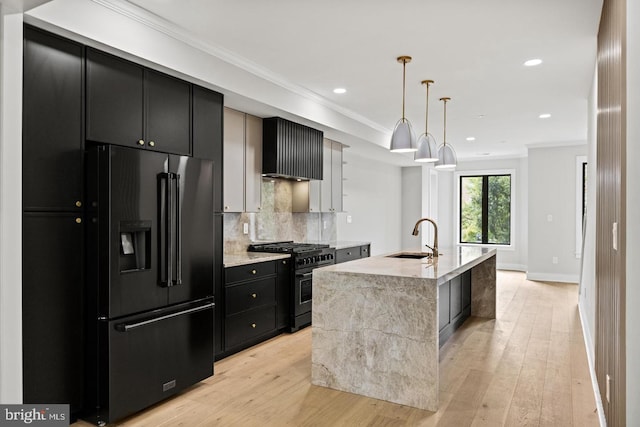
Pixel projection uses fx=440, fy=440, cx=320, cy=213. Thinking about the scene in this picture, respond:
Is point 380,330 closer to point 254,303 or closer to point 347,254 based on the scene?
point 254,303

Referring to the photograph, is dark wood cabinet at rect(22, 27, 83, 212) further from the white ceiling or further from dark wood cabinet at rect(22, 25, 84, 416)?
the white ceiling

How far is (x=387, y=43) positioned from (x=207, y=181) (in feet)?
5.55

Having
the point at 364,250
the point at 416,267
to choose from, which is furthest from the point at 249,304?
the point at 364,250

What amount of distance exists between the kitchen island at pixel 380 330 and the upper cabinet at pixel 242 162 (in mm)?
1417

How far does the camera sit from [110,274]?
257 cm

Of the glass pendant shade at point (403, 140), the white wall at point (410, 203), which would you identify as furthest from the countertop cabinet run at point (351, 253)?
the white wall at point (410, 203)

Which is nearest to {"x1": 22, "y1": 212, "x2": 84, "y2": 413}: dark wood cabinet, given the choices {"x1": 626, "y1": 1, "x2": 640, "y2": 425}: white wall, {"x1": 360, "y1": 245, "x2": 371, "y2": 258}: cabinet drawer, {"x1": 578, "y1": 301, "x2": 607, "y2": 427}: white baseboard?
{"x1": 626, "y1": 1, "x2": 640, "y2": 425}: white wall

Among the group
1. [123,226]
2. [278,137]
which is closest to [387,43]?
[278,137]

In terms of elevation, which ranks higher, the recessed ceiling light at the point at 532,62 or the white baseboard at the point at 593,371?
the recessed ceiling light at the point at 532,62

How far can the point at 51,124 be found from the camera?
2461mm

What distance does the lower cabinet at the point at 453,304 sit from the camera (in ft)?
13.7

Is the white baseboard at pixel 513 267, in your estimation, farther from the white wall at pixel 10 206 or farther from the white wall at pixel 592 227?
the white wall at pixel 10 206

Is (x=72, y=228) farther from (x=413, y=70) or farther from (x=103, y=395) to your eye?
(x=413, y=70)

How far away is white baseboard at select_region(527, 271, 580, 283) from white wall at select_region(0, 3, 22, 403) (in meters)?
7.93
